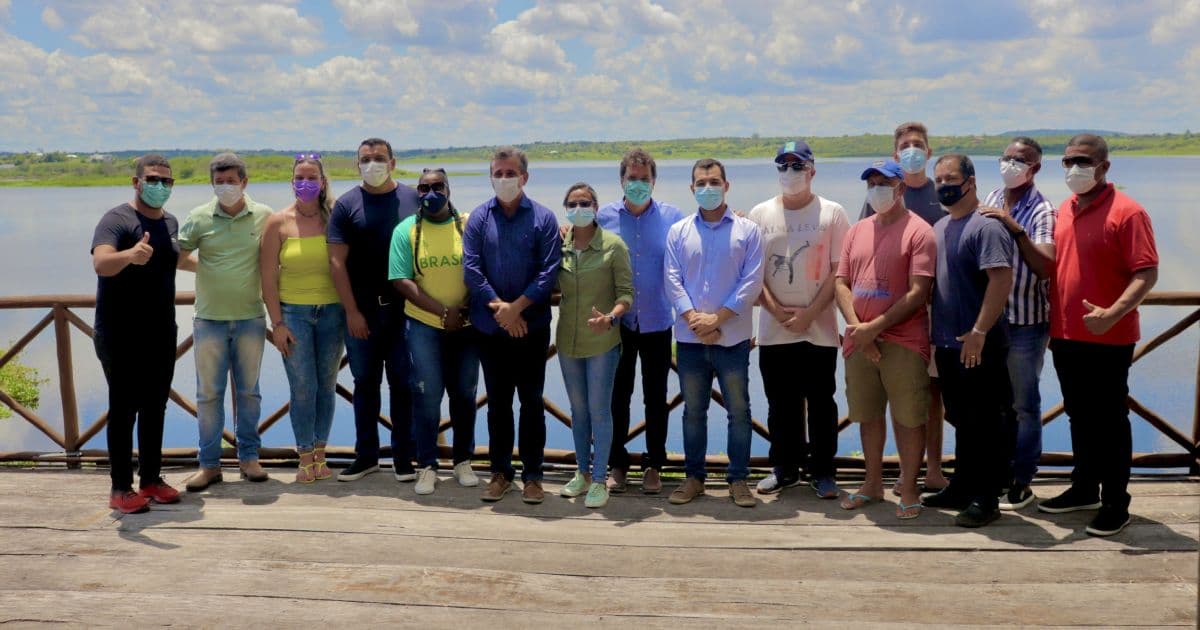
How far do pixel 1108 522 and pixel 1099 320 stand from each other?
106cm

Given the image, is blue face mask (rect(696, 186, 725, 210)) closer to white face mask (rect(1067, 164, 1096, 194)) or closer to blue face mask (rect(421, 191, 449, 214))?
blue face mask (rect(421, 191, 449, 214))

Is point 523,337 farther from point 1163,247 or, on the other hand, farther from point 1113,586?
point 1163,247

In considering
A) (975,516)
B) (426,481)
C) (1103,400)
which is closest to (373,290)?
(426,481)

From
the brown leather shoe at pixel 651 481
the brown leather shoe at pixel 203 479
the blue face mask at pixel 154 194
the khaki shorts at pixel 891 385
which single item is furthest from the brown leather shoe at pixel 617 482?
the blue face mask at pixel 154 194

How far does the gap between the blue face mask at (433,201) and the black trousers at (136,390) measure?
5.17 ft

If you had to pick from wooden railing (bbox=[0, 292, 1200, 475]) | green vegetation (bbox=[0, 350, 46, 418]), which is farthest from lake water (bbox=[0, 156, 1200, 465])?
wooden railing (bbox=[0, 292, 1200, 475])

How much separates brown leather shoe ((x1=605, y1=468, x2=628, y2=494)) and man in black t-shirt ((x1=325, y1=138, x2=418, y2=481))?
124cm

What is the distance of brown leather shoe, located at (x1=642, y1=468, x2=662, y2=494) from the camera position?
520 centimetres

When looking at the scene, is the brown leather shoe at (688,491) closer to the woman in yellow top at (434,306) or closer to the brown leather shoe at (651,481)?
the brown leather shoe at (651,481)

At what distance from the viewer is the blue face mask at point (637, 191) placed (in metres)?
4.91

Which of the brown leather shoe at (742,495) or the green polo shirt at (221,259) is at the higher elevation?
the green polo shirt at (221,259)

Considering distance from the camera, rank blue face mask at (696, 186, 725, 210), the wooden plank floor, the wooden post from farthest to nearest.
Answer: the wooden post → blue face mask at (696, 186, 725, 210) → the wooden plank floor

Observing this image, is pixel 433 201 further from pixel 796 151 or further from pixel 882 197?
pixel 882 197

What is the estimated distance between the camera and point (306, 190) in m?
5.11
